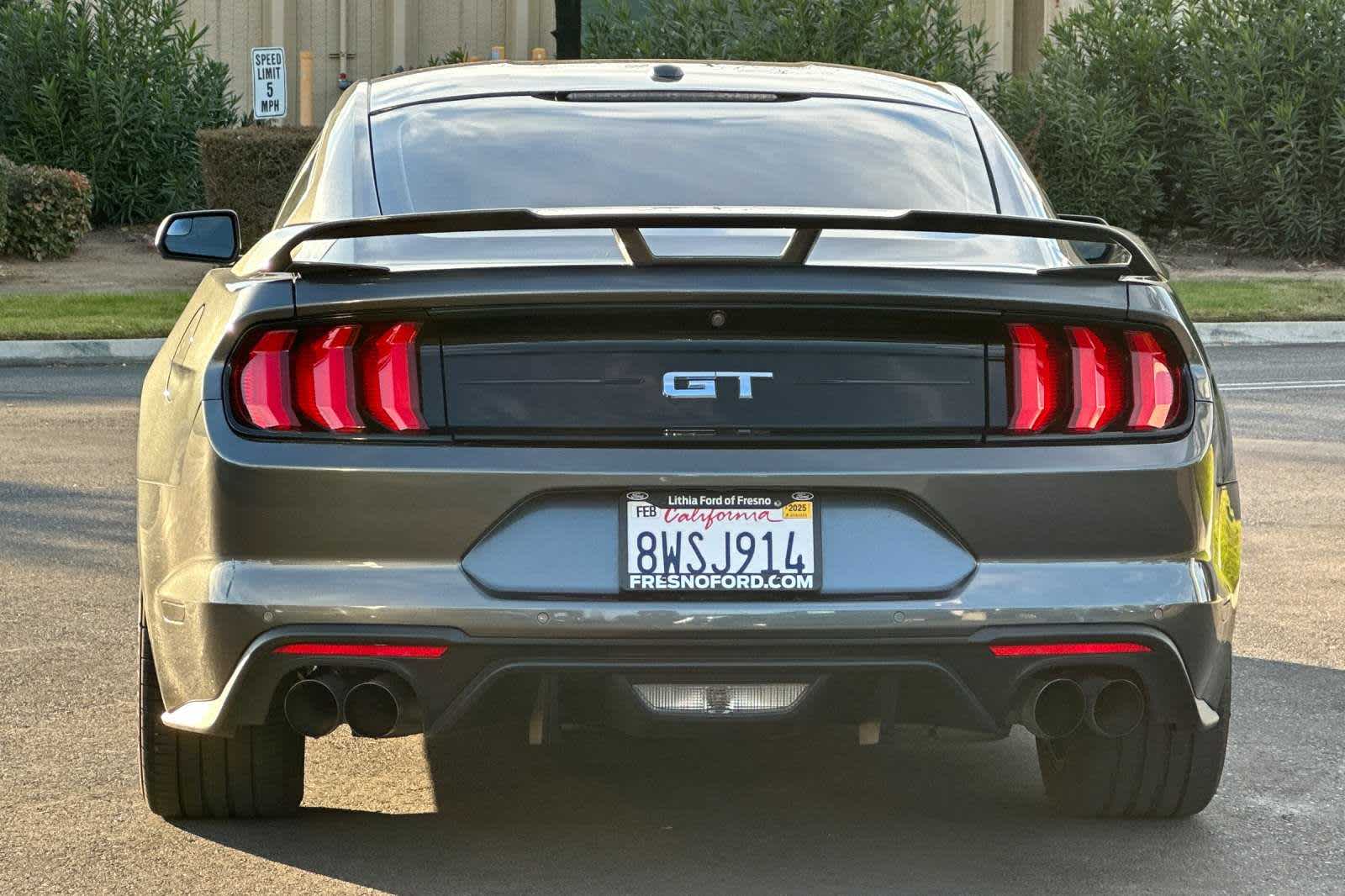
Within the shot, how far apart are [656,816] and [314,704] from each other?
1.02 m

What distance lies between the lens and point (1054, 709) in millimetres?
4141

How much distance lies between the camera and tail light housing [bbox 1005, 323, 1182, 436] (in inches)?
161

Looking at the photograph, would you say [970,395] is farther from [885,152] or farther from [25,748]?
[25,748]

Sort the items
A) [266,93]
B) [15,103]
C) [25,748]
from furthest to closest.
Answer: [15,103], [266,93], [25,748]

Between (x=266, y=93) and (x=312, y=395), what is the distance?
1558cm

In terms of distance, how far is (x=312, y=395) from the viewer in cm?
405

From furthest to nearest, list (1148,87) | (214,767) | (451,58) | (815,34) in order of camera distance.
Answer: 1. (451,58)
2. (1148,87)
3. (815,34)
4. (214,767)

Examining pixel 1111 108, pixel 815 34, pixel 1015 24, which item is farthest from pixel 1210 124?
pixel 1015 24

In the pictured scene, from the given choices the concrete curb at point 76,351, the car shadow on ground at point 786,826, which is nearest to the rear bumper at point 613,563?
the car shadow on ground at point 786,826

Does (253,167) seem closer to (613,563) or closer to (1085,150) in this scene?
(1085,150)

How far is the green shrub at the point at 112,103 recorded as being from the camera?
23.1 m

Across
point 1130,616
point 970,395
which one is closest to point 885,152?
point 970,395

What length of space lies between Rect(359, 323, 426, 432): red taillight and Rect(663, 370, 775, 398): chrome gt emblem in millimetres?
456

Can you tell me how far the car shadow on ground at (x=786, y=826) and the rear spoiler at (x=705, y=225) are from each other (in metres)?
1.22
